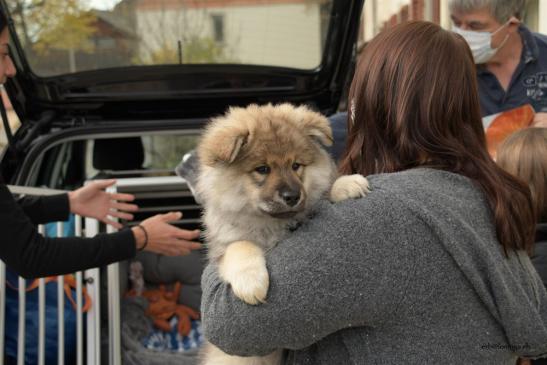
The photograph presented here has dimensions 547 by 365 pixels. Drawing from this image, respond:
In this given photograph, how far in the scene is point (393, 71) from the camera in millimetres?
1702

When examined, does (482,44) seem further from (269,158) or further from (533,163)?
(269,158)

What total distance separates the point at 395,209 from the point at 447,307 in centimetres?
28

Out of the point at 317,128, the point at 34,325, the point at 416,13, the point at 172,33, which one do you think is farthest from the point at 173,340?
the point at 416,13

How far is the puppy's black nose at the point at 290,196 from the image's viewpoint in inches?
78.3

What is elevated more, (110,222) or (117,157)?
(110,222)

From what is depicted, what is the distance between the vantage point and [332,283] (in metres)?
1.43

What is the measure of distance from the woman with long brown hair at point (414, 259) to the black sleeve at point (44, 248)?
43.0 inches

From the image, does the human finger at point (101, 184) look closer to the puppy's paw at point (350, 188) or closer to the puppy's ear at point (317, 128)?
the puppy's ear at point (317, 128)

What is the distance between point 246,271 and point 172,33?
247 cm

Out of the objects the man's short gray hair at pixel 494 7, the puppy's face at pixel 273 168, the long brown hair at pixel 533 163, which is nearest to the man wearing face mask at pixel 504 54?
the man's short gray hair at pixel 494 7

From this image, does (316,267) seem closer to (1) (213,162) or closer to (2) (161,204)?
(1) (213,162)

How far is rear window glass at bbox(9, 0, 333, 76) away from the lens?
11.9ft

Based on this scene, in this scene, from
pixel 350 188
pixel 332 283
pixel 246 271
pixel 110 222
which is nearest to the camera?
pixel 332 283

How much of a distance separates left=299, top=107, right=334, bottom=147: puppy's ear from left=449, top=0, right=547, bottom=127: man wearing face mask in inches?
56.6
